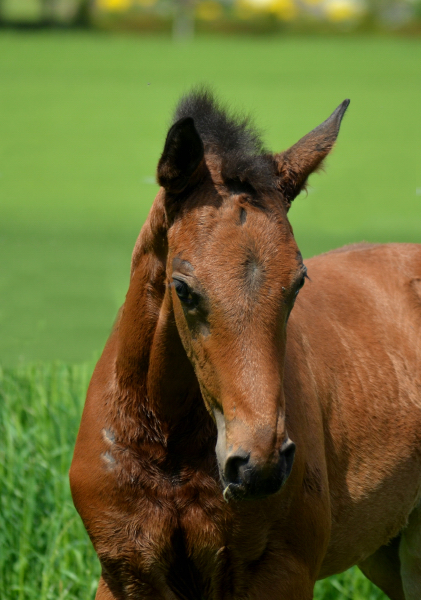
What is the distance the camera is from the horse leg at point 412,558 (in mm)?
3467

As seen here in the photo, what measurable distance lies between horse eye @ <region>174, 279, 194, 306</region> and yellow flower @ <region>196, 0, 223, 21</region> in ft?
165

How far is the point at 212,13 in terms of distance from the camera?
53.4m

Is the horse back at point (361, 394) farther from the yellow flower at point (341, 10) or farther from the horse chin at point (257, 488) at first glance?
the yellow flower at point (341, 10)

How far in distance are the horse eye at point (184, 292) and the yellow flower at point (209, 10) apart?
165 ft

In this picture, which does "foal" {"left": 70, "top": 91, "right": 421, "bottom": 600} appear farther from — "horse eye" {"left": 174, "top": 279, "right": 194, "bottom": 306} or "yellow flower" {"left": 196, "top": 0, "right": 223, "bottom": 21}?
"yellow flower" {"left": 196, "top": 0, "right": 223, "bottom": 21}

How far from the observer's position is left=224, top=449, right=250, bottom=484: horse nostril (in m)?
2.06

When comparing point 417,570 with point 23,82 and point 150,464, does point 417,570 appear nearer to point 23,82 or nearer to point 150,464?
point 150,464

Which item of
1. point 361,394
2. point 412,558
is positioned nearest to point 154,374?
point 361,394

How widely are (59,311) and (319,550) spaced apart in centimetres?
605

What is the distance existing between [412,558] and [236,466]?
1.78 meters

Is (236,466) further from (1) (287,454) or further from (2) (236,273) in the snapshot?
(2) (236,273)

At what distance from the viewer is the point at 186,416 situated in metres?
2.66

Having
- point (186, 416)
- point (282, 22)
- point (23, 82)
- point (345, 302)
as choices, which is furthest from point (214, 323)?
point (282, 22)

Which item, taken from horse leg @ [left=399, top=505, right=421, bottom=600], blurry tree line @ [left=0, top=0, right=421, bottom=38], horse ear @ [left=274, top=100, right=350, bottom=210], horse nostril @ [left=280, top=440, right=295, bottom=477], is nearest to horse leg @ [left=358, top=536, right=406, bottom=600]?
Result: horse leg @ [left=399, top=505, right=421, bottom=600]
